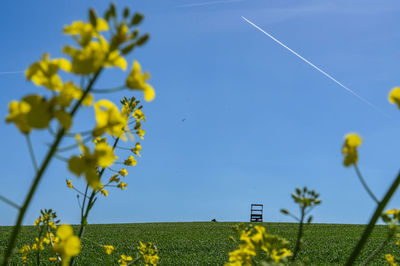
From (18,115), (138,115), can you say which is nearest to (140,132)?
(138,115)

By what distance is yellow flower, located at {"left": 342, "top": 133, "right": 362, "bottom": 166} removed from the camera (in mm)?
1180

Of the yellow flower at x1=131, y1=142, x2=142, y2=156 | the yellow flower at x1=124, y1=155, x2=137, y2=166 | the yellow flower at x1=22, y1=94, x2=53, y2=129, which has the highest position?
the yellow flower at x1=131, y1=142, x2=142, y2=156

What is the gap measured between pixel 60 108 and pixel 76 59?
0.12m

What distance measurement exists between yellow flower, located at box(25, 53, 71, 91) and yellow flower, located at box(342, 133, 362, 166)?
866 mm

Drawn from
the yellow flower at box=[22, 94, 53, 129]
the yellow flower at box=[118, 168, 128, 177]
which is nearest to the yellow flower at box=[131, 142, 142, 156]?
the yellow flower at box=[118, 168, 128, 177]

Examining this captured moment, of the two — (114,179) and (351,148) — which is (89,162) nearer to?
(351,148)

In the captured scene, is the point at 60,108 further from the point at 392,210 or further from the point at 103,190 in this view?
the point at 103,190

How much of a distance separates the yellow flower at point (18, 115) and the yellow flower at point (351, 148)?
37.4 inches

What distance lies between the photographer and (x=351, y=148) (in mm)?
1191

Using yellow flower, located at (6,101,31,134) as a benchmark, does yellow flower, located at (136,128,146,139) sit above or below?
above

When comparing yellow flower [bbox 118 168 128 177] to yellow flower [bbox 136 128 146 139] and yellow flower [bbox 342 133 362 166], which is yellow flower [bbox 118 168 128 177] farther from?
yellow flower [bbox 342 133 362 166]

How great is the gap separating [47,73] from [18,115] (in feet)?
0.47

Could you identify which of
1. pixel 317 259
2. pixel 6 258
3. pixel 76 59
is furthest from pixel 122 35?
pixel 317 259

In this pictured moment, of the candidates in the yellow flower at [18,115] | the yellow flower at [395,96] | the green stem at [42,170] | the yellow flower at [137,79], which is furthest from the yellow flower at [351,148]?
the yellow flower at [18,115]
